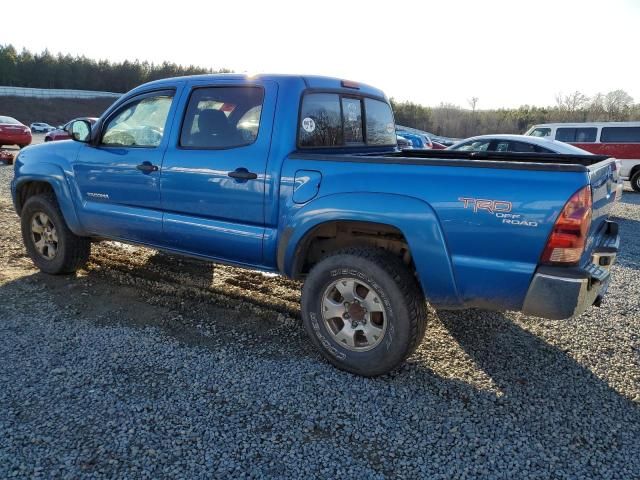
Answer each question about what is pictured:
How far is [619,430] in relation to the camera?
2.79m

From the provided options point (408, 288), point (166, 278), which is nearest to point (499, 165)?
point (408, 288)

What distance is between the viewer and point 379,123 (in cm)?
447

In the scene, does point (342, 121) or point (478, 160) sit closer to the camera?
point (478, 160)

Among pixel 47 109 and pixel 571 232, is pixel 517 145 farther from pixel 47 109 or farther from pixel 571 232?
pixel 47 109

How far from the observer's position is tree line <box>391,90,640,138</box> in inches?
1727

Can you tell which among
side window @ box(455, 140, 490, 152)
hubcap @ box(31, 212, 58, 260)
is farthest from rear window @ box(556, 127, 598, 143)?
hubcap @ box(31, 212, 58, 260)

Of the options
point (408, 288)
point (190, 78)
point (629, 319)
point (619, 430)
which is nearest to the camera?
point (619, 430)

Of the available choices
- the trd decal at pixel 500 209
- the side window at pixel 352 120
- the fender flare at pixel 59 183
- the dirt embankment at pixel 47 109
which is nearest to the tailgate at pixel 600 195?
the trd decal at pixel 500 209

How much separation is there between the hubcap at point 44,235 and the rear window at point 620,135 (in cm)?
1583

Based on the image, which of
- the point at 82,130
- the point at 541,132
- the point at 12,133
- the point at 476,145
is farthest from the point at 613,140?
the point at 12,133

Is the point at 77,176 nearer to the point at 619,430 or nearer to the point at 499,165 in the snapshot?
the point at 499,165

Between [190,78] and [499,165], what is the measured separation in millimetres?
2600

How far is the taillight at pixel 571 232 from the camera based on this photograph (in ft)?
8.39

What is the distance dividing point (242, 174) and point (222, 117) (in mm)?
604
